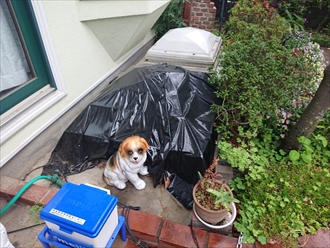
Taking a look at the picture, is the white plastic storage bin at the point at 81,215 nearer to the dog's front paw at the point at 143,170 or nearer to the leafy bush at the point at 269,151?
the dog's front paw at the point at 143,170

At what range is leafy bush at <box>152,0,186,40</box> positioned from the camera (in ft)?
18.9

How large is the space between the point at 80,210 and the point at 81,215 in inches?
1.5

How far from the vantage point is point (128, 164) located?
2.26 meters

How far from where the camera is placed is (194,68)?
13.3 ft

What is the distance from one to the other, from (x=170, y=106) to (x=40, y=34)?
1.77m

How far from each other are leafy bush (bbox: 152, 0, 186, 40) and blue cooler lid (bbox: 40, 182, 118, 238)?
530 centimetres

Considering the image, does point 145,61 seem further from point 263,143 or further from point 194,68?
point 263,143

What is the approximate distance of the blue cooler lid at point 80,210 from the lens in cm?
142

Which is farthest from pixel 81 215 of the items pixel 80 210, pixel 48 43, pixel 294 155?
pixel 294 155

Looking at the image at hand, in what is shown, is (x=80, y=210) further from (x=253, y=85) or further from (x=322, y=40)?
(x=322, y=40)

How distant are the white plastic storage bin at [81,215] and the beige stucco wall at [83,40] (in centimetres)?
136

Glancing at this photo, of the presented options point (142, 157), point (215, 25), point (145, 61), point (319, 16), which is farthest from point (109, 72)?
point (319, 16)

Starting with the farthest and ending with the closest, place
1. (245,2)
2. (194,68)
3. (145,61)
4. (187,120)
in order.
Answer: (245,2) < (145,61) < (194,68) < (187,120)

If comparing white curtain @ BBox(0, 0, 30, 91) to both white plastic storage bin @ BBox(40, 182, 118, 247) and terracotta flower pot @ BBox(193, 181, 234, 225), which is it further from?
terracotta flower pot @ BBox(193, 181, 234, 225)
